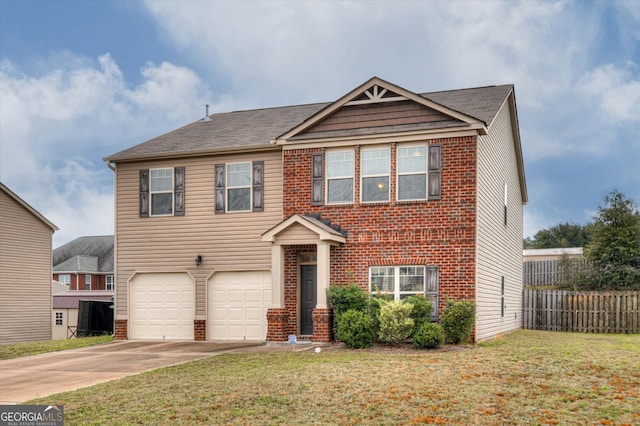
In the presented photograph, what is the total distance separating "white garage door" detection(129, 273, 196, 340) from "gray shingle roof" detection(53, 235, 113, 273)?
33663 millimetres

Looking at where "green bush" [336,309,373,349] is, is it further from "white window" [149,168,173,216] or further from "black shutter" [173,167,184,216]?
"white window" [149,168,173,216]

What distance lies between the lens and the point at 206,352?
56.6ft

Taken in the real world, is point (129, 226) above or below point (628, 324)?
above

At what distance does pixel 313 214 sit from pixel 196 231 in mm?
4234

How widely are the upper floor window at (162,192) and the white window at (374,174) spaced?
613cm

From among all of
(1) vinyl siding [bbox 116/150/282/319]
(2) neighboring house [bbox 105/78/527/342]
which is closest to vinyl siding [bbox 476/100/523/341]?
(2) neighboring house [bbox 105/78/527/342]

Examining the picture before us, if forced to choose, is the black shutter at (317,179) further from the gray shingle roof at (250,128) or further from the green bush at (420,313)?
the green bush at (420,313)

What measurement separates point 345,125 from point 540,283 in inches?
789

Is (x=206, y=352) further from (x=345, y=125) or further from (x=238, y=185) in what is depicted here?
(x=345, y=125)

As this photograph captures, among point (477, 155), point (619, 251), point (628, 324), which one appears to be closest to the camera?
point (477, 155)

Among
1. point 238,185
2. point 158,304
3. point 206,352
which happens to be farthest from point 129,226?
point 206,352

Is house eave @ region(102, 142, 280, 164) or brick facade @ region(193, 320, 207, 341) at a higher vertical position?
house eave @ region(102, 142, 280, 164)

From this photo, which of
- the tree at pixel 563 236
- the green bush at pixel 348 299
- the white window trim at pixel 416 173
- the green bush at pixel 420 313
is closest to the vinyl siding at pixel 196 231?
the green bush at pixel 348 299

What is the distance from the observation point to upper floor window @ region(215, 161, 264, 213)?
68.0ft
